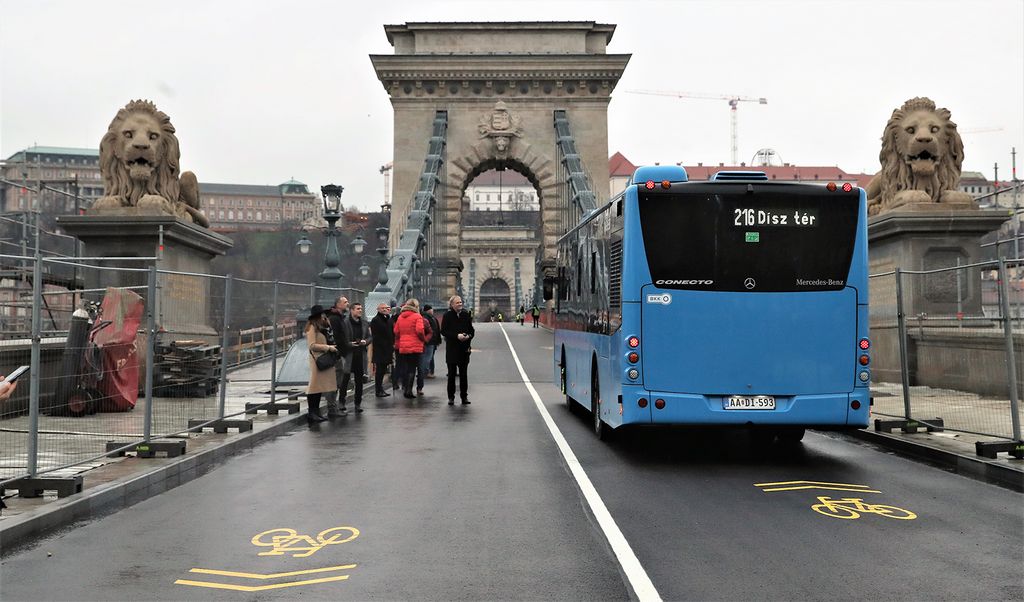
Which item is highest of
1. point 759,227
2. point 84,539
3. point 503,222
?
point 503,222

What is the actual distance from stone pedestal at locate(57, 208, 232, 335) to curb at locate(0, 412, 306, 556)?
1821 mm

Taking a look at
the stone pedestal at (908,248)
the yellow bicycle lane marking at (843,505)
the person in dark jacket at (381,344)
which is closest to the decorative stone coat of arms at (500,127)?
the person in dark jacket at (381,344)

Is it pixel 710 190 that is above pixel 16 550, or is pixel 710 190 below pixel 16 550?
above

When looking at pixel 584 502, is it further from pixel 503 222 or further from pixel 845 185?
pixel 503 222

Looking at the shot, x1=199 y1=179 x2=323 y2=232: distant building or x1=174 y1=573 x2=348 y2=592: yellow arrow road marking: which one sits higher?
x1=199 y1=179 x2=323 y2=232: distant building

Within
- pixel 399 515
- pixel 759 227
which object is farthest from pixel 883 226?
pixel 399 515

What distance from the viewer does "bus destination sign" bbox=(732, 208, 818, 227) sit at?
1059 cm

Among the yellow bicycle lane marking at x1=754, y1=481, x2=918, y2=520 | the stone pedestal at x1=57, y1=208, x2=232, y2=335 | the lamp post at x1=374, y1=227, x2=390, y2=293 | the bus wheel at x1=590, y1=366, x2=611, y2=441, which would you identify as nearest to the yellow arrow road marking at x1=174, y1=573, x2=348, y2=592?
the yellow bicycle lane marking at x1=754, y1=481, x2=918, y2=520

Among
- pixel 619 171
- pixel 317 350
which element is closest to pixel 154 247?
pixel 317 350

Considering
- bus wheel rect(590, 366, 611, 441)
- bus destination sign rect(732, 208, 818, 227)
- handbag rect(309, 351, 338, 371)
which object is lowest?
bus wheel rect(590, 366, 611, 441)

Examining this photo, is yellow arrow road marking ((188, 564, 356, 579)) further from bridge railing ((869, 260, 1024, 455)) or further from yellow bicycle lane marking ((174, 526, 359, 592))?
bridge railing ((869, 260, 1024, 455))

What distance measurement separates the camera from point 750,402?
10391 millimetres

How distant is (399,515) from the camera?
771 centimetres

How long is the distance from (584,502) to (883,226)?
12637mm
